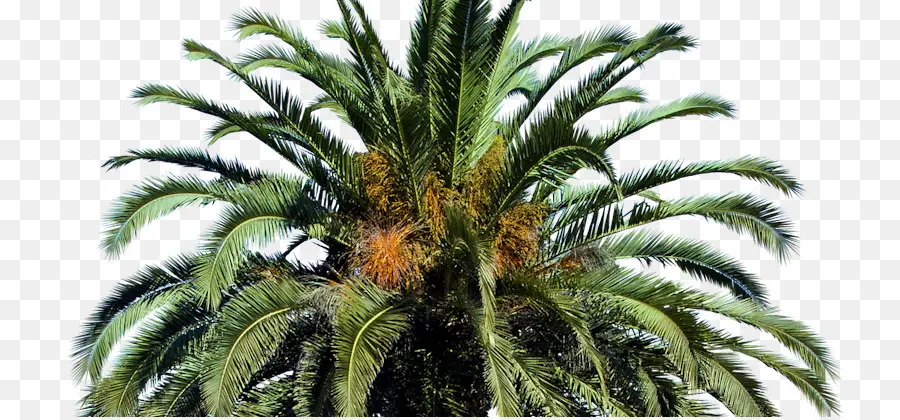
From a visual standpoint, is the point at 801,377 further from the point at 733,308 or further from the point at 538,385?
the point at 538,385

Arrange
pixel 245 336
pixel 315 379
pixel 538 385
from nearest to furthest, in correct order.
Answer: pixel 245 336 < pixel 538 385 < pixel 315 379

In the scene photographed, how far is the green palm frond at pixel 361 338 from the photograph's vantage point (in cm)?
1193

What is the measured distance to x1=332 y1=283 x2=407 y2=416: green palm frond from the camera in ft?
39.1

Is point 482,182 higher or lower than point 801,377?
higher

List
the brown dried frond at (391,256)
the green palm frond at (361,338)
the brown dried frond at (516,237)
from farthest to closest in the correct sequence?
1. the brown dried frond at (516,237)
2. the brown dried frond at (391,256)
3. the green palm frond at (361,338)

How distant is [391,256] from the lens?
43.3 feet

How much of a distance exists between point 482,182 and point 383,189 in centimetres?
120

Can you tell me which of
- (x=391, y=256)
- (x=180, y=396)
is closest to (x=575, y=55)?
(x=391, y=256)

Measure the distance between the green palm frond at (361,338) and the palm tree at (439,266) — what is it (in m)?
0.03

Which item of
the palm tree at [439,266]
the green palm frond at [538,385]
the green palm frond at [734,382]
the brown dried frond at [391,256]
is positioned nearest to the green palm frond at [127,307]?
the palm tree at [439,266]

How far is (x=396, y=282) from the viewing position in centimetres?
1340

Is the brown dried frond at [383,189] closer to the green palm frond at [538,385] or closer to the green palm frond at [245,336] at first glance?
the green palm frond at [245,336]

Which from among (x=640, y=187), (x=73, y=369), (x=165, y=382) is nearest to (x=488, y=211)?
(x=640, y=187)

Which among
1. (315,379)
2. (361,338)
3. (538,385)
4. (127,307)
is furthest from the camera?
(127,307)
